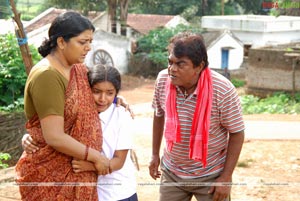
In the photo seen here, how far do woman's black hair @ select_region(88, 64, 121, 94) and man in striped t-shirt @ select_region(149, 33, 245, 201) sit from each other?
339 mm

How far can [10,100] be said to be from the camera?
8.45 meters

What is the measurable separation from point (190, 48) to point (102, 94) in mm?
552

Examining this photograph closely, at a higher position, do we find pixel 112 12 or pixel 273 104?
pixel 112 12

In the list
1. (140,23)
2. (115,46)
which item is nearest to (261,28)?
(115,46)

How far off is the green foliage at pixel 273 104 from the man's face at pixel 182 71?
485 inches

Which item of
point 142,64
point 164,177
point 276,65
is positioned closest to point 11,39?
point 164,177

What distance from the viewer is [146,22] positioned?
1340 inches

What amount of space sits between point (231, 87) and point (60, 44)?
96 cm

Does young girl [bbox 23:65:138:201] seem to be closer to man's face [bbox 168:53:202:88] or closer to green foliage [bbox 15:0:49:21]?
man's face [bbox 168:53:202:88]

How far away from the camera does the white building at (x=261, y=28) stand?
27.8 m

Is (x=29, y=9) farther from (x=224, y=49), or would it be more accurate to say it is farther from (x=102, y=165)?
(x=102, y=165)

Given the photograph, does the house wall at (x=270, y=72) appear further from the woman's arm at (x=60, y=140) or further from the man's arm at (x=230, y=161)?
the woman's arm at (x=60, y=140)

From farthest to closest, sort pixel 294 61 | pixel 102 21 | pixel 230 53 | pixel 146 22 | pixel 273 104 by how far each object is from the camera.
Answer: pixel 146 22 → pixel 102 21 → pixel 230 53 → pixel 294 61 → pixel 273 104

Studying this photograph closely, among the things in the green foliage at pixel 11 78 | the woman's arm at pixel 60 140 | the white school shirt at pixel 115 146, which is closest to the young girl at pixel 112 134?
the white school shirt at pixel 115 146
